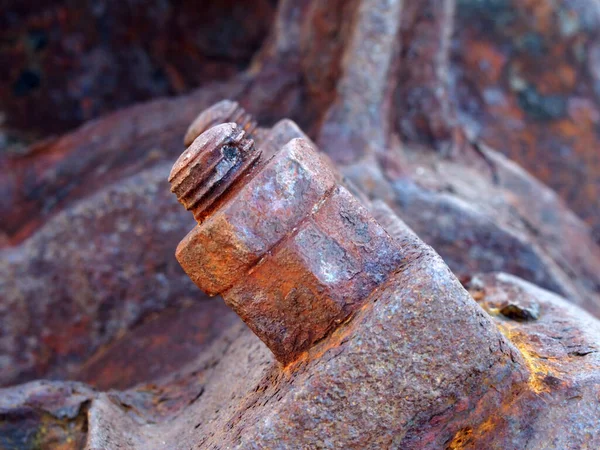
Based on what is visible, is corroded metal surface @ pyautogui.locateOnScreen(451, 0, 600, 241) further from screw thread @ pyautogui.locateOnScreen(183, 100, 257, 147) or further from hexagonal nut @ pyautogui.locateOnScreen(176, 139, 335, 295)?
hexagonal nut @ pyautogui.locateOnScreen(176, 139, 335, 295)

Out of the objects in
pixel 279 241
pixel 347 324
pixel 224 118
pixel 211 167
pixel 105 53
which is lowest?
pixel 347 324

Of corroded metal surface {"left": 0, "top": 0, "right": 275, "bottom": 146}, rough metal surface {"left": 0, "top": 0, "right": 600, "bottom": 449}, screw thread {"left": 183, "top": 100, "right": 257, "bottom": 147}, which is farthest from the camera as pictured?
corroded metal surface {"left": 0, "top": 0, "right": 275, "bottom": 146}

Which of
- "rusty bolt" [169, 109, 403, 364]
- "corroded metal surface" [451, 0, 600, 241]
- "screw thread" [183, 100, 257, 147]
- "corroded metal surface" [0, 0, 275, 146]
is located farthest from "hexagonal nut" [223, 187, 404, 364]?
"corroded metal surface" [451, 0, 600, 241]

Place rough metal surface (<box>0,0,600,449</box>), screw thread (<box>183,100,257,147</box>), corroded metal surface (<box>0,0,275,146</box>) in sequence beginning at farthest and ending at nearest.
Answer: corroded metal surface (<box>0,0,275,146</box>), screw thread (<box>183,100,257,147</box>), rough metal surface (<box>0,0,600,449</box>)

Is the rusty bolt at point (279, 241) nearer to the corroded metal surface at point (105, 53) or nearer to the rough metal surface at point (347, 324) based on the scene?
the rough metal surface at point (347, 324)

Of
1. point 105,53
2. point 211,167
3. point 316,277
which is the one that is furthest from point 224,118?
point 105,53

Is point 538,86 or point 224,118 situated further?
point 538,86

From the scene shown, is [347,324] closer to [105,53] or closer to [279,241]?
[279,241]

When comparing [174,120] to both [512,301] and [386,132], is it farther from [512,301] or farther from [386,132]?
[512,301]
